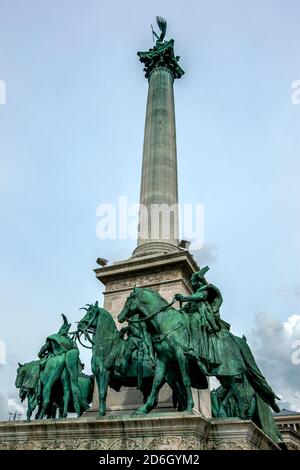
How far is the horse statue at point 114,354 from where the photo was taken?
12641mm

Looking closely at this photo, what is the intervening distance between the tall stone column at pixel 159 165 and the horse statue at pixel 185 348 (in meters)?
5.31

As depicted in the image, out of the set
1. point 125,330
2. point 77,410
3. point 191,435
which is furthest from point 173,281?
point 191,435

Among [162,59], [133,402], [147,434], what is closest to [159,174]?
[162,59]

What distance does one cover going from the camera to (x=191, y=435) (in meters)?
9.97

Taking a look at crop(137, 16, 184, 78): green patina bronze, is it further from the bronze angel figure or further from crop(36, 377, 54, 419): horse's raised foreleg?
crop(36, 377, 54, 419): horse's raised foreleg

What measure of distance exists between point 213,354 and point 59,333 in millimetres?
5477

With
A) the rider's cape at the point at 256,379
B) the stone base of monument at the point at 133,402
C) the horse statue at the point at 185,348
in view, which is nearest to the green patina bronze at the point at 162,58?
the horse statue at the point at 185,348

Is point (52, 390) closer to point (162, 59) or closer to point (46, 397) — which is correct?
point (46, 397)

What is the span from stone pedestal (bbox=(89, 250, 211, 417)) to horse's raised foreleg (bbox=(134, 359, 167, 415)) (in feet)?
10.6

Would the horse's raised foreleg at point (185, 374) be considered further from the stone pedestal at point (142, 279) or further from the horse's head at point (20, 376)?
the horse's head at point (20, 376)

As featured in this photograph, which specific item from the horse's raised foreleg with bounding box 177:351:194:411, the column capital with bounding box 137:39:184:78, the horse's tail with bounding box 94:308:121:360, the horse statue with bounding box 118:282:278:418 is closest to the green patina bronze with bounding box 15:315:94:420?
the horse's tail with bounding box 94:308:121:360

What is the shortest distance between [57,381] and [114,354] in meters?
2.37

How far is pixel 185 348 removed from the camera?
451 inches
